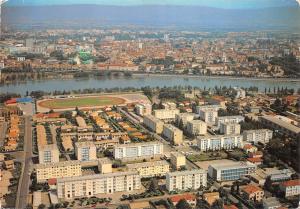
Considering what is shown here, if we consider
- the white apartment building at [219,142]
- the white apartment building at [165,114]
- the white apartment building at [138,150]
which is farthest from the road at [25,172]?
the white apartment building at [219,142]

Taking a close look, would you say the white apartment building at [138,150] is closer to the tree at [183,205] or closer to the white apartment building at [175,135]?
the white apartment building at [175,135]

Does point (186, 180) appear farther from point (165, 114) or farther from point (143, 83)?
point (143, 83)

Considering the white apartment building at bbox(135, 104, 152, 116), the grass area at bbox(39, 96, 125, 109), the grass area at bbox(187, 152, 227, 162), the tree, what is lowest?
the grass area at bbox(187, 152, 227, 162)

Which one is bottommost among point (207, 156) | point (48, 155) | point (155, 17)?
point (207, 156)

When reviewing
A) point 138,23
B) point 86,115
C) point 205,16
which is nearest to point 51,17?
point 138,23

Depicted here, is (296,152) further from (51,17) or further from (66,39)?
(66,39)

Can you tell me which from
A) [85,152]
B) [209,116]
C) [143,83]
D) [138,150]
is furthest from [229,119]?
[143,83]

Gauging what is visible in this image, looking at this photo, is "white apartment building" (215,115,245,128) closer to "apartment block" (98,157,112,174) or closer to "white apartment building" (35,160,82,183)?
"apartment block" (98,157,112,174)

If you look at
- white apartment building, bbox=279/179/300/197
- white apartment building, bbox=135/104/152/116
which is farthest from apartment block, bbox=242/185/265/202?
white apartment building, bbox=135/104/152/116
